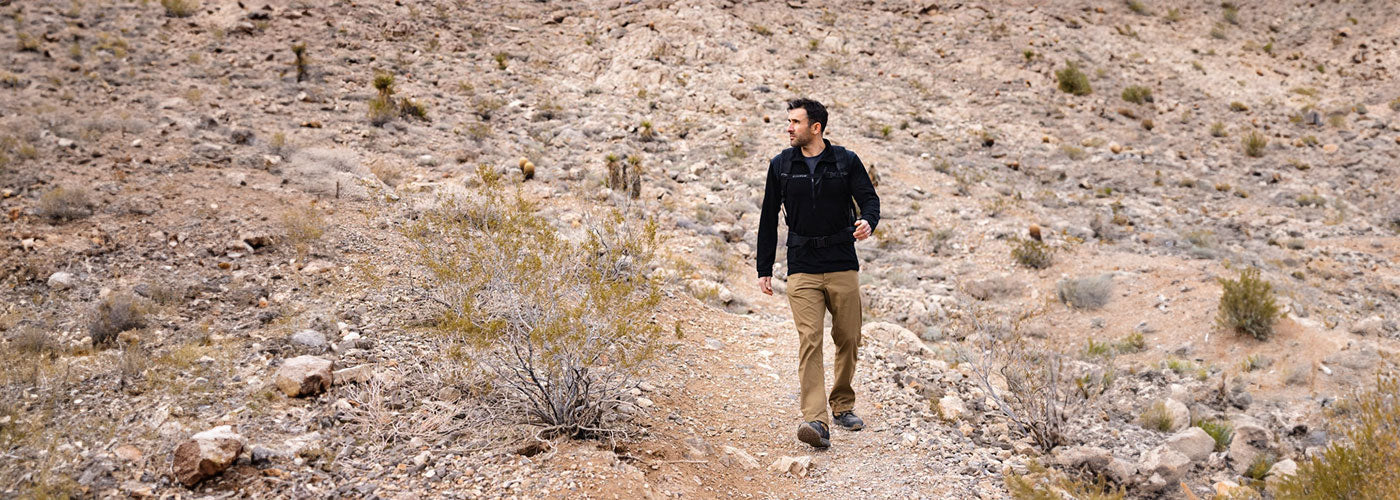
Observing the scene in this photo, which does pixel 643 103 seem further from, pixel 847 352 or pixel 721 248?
pixel 847 352

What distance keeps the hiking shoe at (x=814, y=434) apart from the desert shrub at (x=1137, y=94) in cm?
1466


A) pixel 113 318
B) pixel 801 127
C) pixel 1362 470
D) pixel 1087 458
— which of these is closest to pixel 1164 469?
pixel 1087 458

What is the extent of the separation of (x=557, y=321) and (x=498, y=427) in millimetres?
565

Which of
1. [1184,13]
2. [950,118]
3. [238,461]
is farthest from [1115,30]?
[238,461]

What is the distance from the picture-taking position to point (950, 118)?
14430mm

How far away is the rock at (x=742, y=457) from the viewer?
3787 mm

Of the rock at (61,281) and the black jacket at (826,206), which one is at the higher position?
the black jacket at (826,206)

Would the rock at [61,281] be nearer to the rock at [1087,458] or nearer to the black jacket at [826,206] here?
the black jacket at [826,206]

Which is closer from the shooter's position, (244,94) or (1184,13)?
(244,94)

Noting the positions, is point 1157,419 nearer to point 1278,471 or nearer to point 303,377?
point 1278,471

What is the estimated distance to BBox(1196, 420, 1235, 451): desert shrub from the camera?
4.37 meters

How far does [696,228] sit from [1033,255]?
13.2 ft

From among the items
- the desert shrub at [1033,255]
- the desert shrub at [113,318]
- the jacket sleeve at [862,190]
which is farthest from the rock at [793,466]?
the desert shrub at [1033,255]

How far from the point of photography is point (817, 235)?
3916 millimetres
